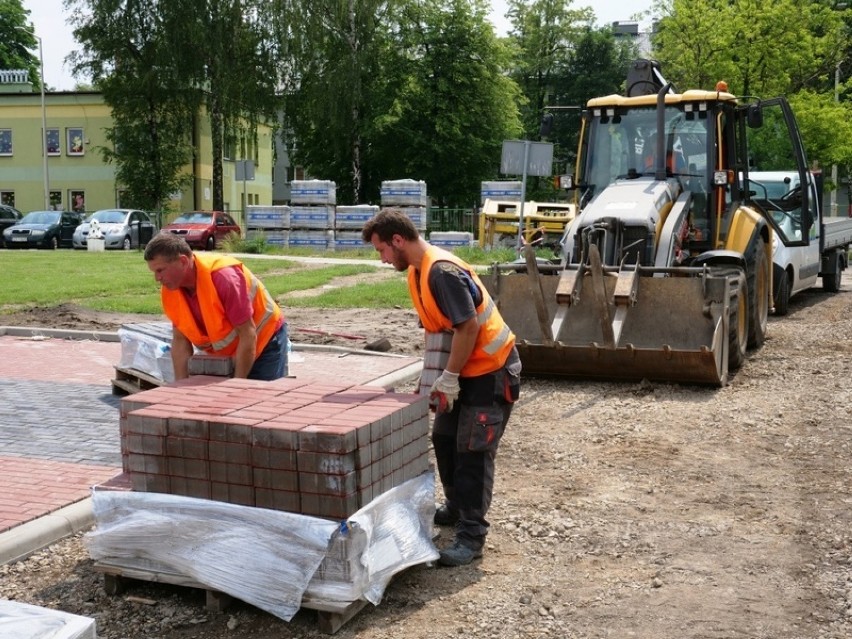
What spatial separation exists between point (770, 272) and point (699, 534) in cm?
795

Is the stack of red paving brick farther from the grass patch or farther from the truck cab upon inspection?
the grass patch

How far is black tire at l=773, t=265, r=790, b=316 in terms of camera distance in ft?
49.4

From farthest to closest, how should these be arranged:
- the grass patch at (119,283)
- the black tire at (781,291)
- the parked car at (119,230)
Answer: the parked car at (119,230)
the grass patch at (119,283)
the black tire at (781,291)

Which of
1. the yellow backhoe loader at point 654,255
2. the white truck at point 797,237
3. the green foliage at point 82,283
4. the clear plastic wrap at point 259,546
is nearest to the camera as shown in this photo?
the clear plastic wrap at point 259,546

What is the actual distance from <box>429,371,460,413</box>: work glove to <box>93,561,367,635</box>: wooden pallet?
3.49ft

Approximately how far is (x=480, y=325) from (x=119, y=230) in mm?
29408

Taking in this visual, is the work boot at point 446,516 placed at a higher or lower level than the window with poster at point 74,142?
lower

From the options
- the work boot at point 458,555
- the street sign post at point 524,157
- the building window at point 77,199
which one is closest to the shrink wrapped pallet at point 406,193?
the street sign post at point 524,157

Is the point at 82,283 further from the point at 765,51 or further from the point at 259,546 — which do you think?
the point at 765,51

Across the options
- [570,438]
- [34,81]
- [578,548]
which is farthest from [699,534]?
[34,81]

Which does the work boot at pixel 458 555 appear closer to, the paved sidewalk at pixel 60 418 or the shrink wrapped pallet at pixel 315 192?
the paved sidewalk at pixel 60 418

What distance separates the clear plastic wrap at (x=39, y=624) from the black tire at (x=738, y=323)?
7576 mm

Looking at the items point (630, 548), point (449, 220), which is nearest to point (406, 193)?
point (449, 220)

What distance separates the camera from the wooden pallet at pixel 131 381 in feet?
29.1
